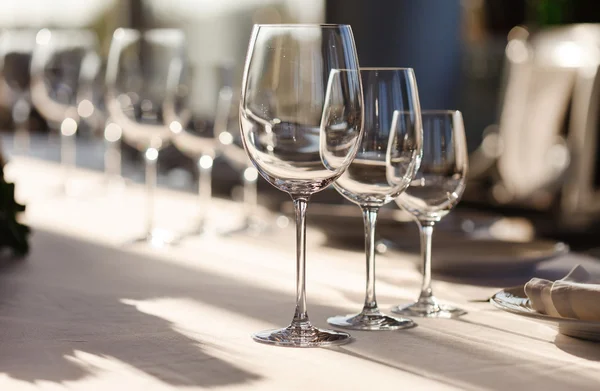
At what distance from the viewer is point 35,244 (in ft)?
4.58

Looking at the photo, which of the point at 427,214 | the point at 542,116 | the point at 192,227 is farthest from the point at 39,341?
the point at 542,116

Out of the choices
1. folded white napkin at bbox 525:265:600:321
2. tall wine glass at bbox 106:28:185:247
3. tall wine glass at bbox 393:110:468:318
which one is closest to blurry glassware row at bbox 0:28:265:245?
tall wine glass at bbox 106:28:185:247

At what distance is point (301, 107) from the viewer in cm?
79

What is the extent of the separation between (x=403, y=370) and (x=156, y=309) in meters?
0.32

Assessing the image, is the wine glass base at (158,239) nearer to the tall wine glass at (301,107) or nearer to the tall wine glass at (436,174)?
the tall wine glass at (436,174)

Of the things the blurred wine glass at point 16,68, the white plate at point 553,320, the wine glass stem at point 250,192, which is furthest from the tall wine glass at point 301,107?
the blurred wine glass at point 16,68

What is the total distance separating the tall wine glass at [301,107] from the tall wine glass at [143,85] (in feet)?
2.35

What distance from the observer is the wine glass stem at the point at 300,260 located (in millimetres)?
814

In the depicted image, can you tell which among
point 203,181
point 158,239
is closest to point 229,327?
point 158,239

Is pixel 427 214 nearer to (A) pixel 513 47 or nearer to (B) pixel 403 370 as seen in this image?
(B) pixel 403 370

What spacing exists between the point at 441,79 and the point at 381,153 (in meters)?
5.00

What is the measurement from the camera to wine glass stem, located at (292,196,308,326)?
81 cm

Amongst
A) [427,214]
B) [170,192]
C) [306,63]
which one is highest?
[306,63]

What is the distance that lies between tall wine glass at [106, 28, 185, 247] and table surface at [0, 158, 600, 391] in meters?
0.19
